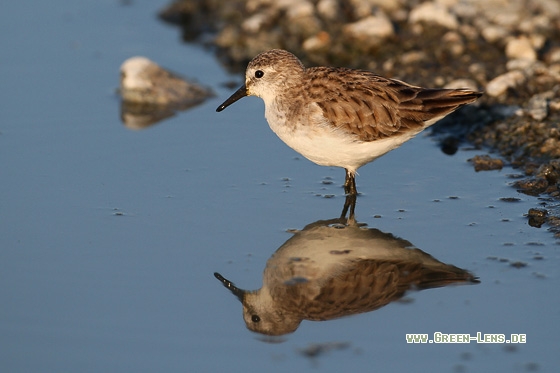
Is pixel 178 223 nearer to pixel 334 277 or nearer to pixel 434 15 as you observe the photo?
pixel 334 277

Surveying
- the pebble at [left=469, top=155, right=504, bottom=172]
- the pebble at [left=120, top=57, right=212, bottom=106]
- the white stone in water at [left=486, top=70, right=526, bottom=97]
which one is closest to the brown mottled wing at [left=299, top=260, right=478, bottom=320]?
the pebble at [left=469, top=155, right=504, bottom=172]

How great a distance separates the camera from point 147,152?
1027cm

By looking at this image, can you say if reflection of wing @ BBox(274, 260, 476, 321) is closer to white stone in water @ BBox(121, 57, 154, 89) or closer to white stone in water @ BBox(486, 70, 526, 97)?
white stone in water @ BBox(486, 70, 526, 97)

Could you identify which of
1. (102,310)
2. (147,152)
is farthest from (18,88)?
(102,310)

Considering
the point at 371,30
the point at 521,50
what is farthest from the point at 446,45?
the point at 371,30

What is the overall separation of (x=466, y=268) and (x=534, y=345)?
1300mm

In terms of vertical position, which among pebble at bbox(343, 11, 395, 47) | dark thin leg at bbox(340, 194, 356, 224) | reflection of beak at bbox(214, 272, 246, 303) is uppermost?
pebble at bbox(343, 11, 395, 47)

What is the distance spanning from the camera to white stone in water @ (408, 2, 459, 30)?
12586mm

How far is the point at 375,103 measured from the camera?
29.1 feet

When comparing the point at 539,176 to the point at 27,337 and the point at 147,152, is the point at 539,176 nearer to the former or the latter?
the point at 147,152

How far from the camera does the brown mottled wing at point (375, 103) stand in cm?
875

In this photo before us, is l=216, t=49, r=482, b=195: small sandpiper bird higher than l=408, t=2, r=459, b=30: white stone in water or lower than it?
lower

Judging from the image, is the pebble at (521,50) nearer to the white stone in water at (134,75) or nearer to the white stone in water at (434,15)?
the white stone in water at (434,15)

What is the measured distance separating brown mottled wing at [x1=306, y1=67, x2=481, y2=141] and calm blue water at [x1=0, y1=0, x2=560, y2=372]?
2.65 feet
